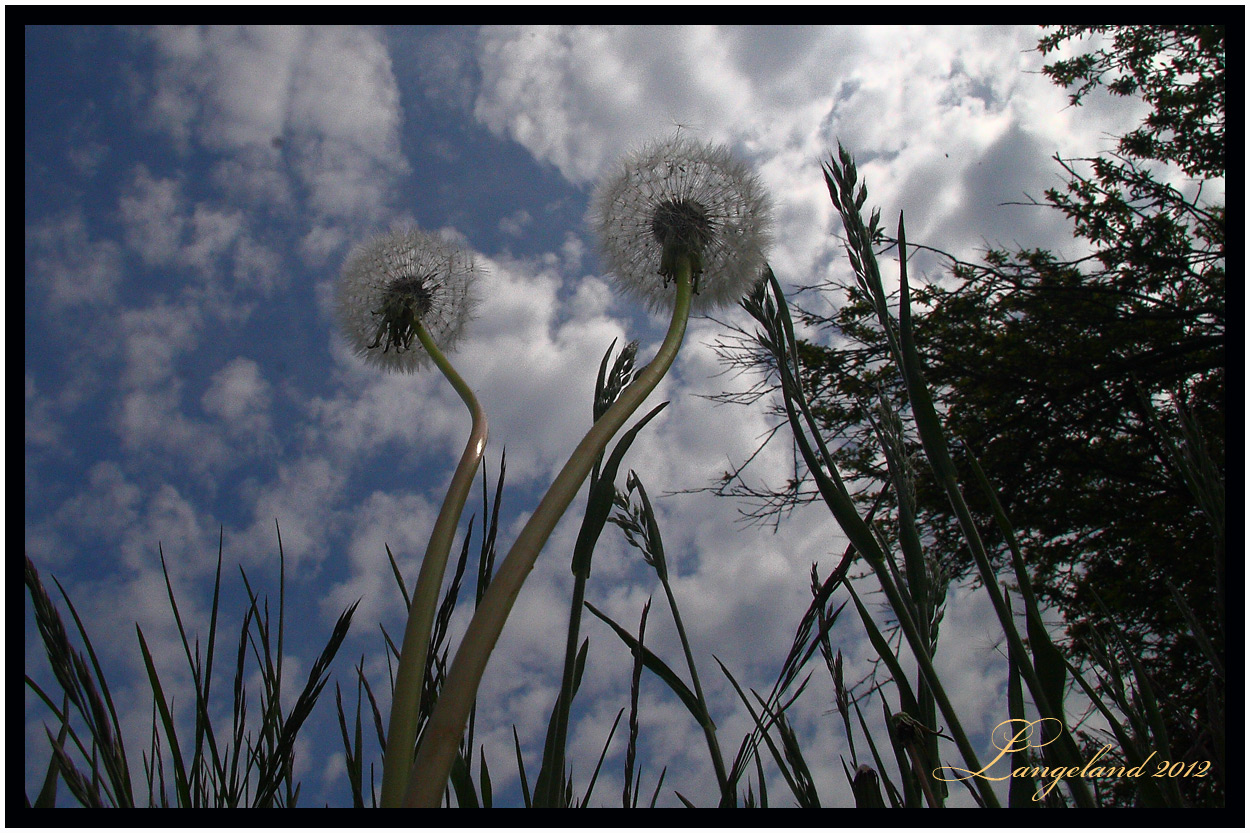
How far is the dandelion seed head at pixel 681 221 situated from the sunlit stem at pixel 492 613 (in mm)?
658

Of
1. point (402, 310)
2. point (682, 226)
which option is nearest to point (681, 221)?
point (682, 226)

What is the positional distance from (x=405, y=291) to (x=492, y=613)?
1.09 metres

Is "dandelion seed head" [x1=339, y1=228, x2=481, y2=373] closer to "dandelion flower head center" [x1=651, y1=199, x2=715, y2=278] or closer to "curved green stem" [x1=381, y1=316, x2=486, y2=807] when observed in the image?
"dandelion flower head center" [x1=651, y1=199, x2=715, y2=278]

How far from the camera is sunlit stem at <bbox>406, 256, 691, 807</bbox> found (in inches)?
24.0

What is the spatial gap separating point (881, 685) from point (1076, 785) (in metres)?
0.31

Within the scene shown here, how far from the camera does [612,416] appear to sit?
86 cm

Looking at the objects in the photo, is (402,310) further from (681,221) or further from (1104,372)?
(1104,372)

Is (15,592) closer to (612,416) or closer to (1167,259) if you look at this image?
(612,416)

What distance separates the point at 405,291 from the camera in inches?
62.3

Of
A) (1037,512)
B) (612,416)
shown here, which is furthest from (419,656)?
(1037,512)

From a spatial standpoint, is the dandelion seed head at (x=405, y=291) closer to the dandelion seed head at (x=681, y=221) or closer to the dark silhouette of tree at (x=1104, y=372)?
the dandelion seed head at (x=681, y=221)

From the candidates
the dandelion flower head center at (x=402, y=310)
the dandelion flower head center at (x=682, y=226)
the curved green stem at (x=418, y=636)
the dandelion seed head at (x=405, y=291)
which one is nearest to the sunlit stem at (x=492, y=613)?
the curved green stem at (x=418, y=636)

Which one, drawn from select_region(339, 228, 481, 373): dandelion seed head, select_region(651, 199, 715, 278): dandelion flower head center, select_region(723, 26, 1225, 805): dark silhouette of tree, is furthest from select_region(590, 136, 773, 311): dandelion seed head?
select_region(723, 26, 1225, 805): dark silhouette of tree

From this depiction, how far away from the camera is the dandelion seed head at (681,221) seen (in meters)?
1.50
